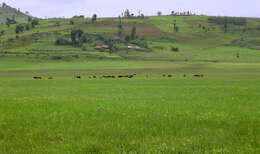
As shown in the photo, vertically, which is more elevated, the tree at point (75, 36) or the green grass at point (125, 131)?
the tree at point (75, 36)

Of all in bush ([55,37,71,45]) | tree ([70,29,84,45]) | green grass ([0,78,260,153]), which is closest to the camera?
green grass ([0,78,260,153])

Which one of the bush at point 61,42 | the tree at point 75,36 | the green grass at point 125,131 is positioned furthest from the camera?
the bush at point 61,42

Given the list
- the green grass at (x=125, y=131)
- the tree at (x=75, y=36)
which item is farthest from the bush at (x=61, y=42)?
the green grass at (x=125, y=131)

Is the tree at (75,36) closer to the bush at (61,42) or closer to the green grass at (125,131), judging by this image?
the bush at (61,42)

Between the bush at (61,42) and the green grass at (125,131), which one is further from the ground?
the bush at (61,42)

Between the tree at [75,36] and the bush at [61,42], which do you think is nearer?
the tree at [75,36]

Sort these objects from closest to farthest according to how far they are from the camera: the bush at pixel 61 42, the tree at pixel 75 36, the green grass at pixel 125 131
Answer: the green grass at pixel 125 131, the tree at pixel 75 36, the bush at pixel 61 42

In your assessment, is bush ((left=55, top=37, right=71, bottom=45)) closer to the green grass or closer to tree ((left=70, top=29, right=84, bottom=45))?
tree ((left=70, top=29, right=84, bottom=45))

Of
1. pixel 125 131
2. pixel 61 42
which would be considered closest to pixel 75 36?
pixel 61 42

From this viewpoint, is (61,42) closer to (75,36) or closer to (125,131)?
(75,36)

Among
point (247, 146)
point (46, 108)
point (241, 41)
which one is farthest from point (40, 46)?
point (247, 146)

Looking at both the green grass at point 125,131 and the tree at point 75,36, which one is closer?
the green grass at point 125,131

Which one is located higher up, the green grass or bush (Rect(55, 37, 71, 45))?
bush (Rect(55, 37, 71, 45))

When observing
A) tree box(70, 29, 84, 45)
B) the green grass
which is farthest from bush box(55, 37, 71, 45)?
the green grass
